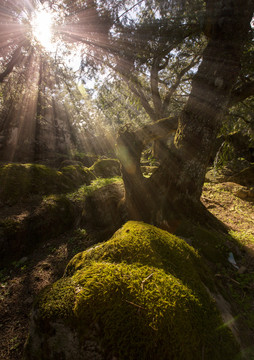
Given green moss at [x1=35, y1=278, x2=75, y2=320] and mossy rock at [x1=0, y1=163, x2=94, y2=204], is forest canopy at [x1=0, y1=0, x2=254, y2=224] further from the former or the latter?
mossy rock at [x1=0, y1=163, x2=94, y2=204]

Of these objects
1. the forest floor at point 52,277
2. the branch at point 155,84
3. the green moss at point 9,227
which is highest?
the branch at point 155,84

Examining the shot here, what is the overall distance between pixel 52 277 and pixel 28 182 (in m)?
4.89

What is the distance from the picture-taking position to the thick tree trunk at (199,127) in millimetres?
3799

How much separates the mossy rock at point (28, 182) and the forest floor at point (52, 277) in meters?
Result: 2.91

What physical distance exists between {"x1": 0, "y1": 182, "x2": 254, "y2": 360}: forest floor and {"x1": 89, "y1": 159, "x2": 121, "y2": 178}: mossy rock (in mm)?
7696

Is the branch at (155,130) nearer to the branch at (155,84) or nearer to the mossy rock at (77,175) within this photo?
the mossy rock at (77,175)

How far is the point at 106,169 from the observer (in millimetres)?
13016

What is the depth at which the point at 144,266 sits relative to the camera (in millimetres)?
1728

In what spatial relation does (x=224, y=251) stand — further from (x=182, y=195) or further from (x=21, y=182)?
(x=21, y=182)

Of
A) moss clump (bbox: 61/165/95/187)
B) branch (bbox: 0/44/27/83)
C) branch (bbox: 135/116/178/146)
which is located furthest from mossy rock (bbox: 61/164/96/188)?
branch (bbox: 0/44/27/83)

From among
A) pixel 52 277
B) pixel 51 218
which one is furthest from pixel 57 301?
pixel 51 218

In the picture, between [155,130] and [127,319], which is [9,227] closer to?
[127,319]

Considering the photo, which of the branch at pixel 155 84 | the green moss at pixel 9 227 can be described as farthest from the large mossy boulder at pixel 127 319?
the branch at pixel 155 84

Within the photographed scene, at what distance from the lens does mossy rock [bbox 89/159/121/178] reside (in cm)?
1261
